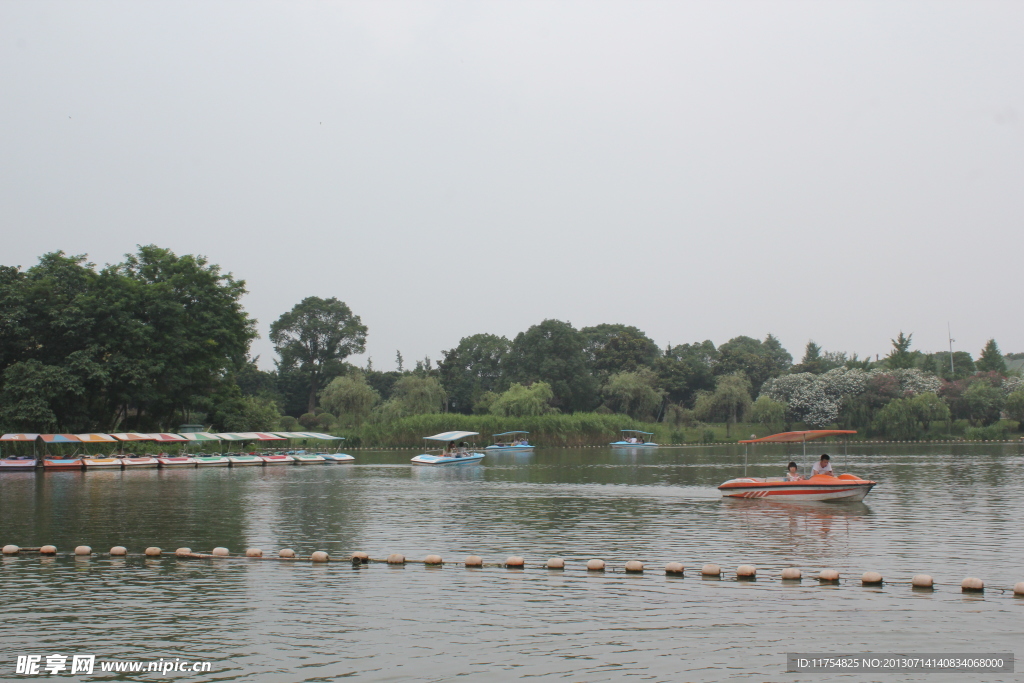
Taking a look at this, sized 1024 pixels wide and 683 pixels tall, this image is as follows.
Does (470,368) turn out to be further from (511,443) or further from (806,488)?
(806,488)

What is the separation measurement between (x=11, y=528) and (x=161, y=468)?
3275 centimetres

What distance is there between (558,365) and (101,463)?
57.0m

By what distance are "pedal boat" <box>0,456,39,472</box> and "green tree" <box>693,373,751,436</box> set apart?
220ft

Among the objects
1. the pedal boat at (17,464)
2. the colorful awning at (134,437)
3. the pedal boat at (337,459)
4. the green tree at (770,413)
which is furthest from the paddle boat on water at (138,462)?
the green tree at (770,413)

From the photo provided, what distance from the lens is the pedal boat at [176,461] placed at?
56.8 meters

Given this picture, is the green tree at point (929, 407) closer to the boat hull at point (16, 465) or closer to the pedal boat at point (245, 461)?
the pedal boat at point (245, 461)

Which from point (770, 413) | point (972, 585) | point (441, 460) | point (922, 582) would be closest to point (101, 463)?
point (441, 460)

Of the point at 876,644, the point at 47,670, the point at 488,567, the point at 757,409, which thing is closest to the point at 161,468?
the point at 488,567

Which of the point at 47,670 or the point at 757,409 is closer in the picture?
the point at 47,670

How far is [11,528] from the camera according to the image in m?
24.4

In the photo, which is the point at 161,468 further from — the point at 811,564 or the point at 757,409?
the point at 757,409

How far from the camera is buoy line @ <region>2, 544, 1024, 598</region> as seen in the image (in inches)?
579

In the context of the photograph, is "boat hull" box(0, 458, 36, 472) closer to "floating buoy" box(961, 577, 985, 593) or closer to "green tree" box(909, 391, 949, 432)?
"floating buoy" box(961, 577, 985, 593)

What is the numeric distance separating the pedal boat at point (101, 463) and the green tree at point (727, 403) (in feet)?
205
